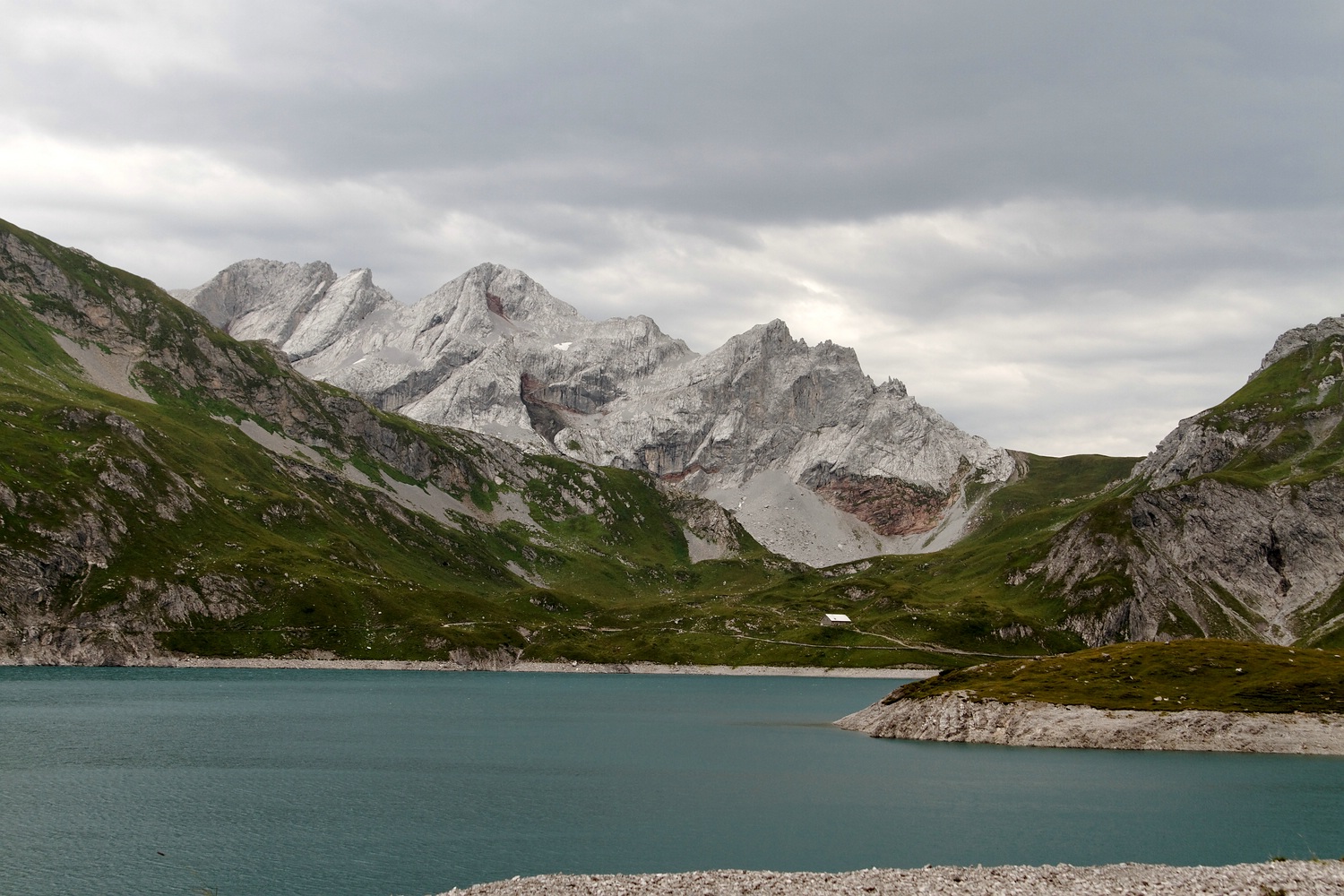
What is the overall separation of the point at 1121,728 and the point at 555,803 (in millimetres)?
68347

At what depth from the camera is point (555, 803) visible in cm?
7738

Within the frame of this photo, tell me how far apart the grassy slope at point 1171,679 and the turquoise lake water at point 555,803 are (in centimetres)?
1093

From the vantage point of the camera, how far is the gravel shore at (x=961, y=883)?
Result: 1833 inches

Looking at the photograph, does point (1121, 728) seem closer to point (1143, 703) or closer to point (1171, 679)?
point (1143, 703)

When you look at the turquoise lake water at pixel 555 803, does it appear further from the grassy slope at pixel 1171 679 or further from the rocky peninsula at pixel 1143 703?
the grassy slope at pixel 1171 679

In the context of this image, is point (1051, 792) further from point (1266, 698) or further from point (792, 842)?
point (1266, 698)

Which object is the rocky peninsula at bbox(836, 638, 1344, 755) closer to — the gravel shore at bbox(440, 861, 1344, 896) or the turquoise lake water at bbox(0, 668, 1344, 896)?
the turquoise lake water at bbox(0, 668, 1344, 896)

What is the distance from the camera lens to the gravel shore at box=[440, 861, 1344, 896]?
4656 cm

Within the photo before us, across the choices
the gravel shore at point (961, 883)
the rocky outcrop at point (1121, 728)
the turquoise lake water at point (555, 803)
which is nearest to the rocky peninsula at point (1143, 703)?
the rocky outcrop at point (1121, 728)

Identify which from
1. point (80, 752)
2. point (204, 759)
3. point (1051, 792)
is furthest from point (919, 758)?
point (80, 752)

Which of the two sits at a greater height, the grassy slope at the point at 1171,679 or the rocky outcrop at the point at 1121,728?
the grassy slope at the point at 1171,679

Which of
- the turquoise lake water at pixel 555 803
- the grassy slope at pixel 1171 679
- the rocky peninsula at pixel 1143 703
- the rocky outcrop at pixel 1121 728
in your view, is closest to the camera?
the turquoise lake water at pixel 555 803

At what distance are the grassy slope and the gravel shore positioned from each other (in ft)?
228

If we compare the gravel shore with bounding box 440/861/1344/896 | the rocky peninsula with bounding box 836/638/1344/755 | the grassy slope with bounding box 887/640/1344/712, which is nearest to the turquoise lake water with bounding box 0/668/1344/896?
the rocky peninsula with bounding box 836/638/1344/755
